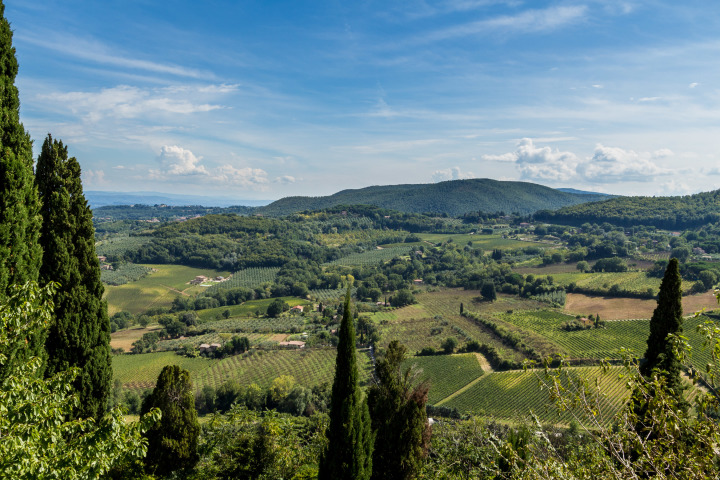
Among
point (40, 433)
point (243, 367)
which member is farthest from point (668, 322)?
point (243, 367)

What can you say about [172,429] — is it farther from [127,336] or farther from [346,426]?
[127,336]

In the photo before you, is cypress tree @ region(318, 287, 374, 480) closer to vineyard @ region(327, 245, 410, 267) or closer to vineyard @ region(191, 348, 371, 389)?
vineyard @ region(191, 348, 371, 389)

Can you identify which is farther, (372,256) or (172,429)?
(372,256)

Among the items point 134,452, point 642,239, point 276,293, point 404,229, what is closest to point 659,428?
point 134,452

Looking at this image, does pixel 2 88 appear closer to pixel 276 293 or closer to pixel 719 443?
pixel 719 443

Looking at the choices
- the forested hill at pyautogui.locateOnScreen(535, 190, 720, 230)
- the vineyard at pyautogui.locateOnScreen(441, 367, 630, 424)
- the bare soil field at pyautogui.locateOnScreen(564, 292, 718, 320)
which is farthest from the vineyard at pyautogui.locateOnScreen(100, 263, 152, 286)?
the forested hill at pyautogui.locateOnScreen(535, 190, 720, 230)

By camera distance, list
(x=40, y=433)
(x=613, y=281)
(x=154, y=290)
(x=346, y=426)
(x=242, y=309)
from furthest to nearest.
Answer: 1. (x=154, y=290)
2. (x=242, y=309)
3. (x=613, y=281)
4. (x=346, y=426)
5. (x=40, y=433)

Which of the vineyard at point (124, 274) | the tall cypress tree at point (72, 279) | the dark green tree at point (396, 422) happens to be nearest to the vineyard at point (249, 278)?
the vineyard at point (124, 274)
